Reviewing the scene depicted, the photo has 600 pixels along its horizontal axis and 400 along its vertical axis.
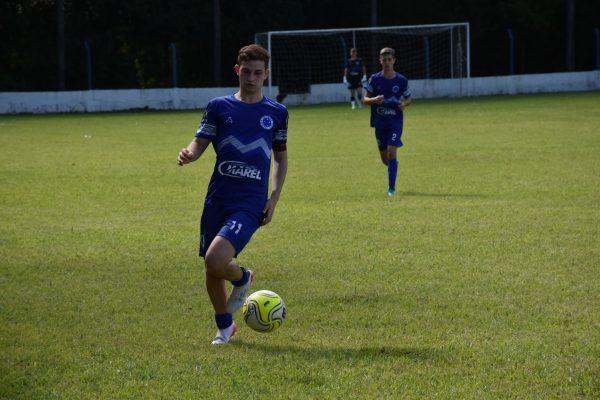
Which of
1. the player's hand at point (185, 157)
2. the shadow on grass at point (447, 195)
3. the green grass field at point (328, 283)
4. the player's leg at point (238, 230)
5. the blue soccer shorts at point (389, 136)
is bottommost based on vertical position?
the green grass field at point (328, 283)

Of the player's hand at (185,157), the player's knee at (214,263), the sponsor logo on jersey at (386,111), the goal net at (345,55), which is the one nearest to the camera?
the player's knee at (214,263)

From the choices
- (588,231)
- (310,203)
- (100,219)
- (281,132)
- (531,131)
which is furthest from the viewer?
(531,131)

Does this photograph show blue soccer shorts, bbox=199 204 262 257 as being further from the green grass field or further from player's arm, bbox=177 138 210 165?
the green grass field

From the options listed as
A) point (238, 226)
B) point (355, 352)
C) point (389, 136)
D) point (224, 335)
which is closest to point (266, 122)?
point (238, 226)

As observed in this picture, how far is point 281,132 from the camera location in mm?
6840

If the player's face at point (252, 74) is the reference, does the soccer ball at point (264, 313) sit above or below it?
below

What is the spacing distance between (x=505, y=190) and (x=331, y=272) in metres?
6.02

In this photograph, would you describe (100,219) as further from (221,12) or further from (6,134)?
(221,12)

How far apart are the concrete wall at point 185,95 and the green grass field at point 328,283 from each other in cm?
2326

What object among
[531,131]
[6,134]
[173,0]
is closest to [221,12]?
[173,0]

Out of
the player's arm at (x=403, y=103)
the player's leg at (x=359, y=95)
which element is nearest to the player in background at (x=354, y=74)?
the player's leg at (x=359, y=95)

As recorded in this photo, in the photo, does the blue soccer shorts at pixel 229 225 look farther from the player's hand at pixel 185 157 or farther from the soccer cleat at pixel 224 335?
the soccer cleat at pixel 224 335

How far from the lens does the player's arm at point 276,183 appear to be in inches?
263

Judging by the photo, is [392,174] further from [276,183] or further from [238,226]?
[238,226]
